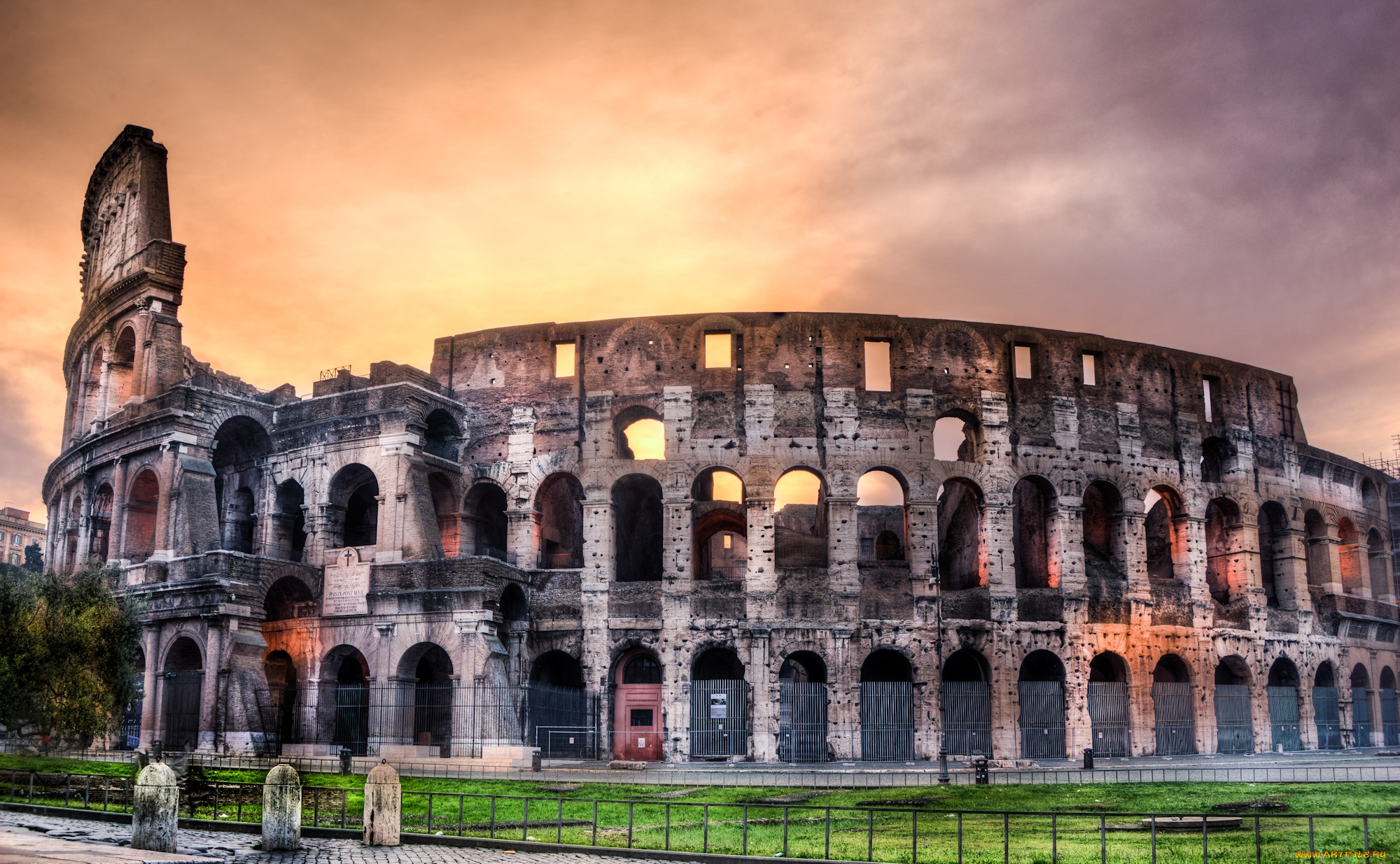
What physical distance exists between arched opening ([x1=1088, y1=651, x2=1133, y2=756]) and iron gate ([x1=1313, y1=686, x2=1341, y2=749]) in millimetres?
7367

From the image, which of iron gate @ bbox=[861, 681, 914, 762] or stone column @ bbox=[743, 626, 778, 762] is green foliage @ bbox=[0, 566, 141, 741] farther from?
iron gate @ bbox=[861, 681, 914, 762]

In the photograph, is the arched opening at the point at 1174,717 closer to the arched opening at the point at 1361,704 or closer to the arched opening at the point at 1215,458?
the arched opening at the point at 1215,458

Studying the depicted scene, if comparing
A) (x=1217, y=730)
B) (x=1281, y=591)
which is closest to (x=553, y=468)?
(x=1217, y=730)

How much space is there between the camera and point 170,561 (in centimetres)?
2928

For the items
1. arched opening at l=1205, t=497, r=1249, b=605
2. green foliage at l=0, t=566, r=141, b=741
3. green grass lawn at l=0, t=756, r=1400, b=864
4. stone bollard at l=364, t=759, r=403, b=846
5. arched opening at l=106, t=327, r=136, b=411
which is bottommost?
green grass lawn at l=0, t=756, r=1400, b=864

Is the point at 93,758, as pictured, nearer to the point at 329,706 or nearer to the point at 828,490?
the point at 329,706

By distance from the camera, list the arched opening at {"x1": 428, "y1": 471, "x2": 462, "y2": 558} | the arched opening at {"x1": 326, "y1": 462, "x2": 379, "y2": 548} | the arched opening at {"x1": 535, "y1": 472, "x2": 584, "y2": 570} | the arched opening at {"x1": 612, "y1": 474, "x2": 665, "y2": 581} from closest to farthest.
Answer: the arched opening at {"x1": 326, "y1": 462, "x2": 379, "y2": 548}, the arched opening at {"x1": 428, "y1": 471, "x2": 462, "y2": 558}, the arched opening at {"x1": 612, "y1": 474, "x2": 665, "y2": 581}, the arched opening at {"x1": 535, "y1": 472, "x2": 584, "y2": 570}

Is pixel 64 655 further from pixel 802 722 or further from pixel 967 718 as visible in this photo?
pixel 967 718

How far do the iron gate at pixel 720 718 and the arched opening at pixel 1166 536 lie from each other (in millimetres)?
12402

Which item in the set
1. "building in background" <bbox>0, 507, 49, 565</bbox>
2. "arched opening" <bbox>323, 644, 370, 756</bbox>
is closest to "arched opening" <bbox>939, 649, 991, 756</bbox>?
"arched opening" <bbox>323, 644, 370, 756</bbox>

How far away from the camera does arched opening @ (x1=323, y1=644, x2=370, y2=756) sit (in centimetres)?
2891

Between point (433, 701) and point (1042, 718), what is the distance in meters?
15.7

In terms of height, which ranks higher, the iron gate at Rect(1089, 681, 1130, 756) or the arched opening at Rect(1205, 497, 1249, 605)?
the arched opening at Rect(1205, 497, 1249, 605)

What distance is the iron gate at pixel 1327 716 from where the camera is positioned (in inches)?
1345
